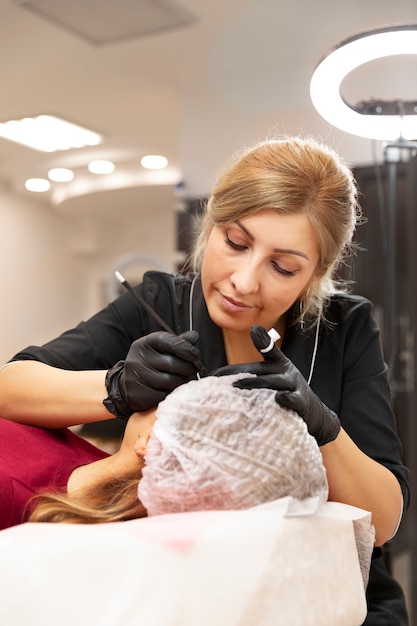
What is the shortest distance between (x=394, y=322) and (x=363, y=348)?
49.1 inches

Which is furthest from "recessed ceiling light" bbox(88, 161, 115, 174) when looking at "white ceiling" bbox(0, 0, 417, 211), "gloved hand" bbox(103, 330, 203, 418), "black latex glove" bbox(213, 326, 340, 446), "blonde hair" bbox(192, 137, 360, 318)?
"black latex glove" bbox(213, 326, 340, 446)

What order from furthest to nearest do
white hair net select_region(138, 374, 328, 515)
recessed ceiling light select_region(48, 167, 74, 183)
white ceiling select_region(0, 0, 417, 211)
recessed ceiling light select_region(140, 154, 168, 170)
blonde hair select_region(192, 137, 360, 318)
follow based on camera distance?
recessed ceiling light select_region(140, 154, 168, 170) → recessed ceiling light select_region(48, 167, 74, 183) → white ceiling select_region(0, 0, 417, 211) → blonde hair select_region(192, 137, 360, 318) → white hair net select_region(138, 374, 328, 515)

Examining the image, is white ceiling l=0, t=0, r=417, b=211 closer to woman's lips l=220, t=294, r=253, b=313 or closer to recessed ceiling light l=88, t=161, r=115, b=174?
recessed ceiling light l=88, t=161, r=115, b=174

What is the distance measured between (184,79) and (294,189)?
1268 millimetres

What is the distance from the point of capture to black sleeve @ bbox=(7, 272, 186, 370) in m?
1.31

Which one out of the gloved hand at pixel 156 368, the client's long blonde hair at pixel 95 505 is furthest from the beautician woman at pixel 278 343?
the client's long blonde hair at pixel 95 505

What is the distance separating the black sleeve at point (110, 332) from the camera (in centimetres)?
131

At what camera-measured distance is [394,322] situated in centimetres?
254

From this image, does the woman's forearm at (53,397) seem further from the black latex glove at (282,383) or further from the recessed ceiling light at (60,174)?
the recessed ceiling light at (60,174)

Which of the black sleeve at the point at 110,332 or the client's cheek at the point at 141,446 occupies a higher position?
the black sleeve at the point at 110,332

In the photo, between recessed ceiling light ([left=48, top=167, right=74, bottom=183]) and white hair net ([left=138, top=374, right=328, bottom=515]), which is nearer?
white hair net ([left=138, top=374, right=328, bottom=515])

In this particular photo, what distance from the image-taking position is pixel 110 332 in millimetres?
1378

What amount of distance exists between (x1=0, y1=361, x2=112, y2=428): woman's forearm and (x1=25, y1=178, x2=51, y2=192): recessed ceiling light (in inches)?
40.1

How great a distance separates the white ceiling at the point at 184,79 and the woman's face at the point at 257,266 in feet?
2.72
